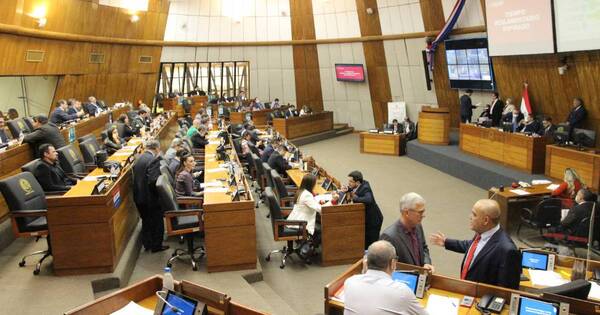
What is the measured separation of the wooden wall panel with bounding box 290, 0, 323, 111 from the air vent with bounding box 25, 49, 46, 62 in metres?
9.32

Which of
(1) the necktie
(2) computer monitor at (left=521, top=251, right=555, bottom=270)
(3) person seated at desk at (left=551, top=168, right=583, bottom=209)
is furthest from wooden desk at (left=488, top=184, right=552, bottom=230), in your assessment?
(1) the necktie

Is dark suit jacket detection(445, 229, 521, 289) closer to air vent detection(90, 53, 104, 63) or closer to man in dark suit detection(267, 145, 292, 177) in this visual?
man in dark suit detection(267, 145, 292, 177)

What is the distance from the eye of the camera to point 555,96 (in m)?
9.78

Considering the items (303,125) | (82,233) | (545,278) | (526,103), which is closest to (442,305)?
(545,278)

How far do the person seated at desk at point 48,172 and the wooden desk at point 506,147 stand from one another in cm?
745

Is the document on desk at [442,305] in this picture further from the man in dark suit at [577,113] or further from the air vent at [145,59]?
the air vent at [145,59]

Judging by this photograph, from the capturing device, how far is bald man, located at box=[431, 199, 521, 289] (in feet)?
9.80

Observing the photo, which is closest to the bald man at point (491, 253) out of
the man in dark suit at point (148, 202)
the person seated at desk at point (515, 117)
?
the man in dark suit at point (148, 202)

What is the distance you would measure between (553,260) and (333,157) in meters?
9.46

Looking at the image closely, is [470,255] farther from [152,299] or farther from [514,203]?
[514,203]

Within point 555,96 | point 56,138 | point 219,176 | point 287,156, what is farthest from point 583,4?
point 56,138

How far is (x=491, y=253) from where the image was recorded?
3061 millimetres

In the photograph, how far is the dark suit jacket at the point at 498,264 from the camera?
298cm

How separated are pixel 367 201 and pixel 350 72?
12216 millimetres
